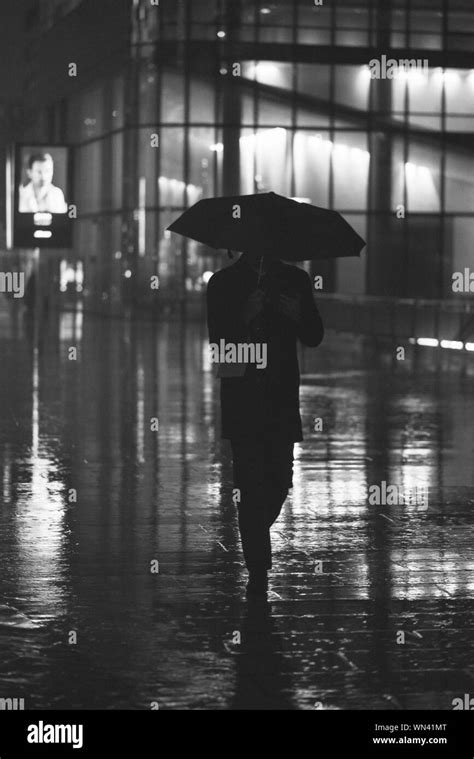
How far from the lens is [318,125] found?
51250mm

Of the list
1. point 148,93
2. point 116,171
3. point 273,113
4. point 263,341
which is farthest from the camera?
point 116,171

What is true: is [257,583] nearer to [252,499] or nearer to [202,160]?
[252,499]

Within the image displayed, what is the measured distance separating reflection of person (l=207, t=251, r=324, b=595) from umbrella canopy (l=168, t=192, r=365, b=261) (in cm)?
11

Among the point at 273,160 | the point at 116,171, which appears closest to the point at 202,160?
the point at 273,160

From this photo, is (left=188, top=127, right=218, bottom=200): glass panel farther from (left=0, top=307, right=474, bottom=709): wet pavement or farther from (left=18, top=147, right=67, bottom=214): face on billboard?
(left=0, top=307, right=474, bottom=709): wet pavement

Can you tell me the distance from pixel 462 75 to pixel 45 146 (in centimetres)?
2005

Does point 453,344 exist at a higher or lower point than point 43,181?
lower

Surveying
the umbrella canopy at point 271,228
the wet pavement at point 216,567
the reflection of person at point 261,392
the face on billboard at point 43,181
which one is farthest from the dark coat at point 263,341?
the face on billboard at point 43,181

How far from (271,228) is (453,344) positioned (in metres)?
23.6

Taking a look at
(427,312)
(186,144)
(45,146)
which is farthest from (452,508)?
(186,144)

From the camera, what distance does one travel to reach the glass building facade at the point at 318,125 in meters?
50.5

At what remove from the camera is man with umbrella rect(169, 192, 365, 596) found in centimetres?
834

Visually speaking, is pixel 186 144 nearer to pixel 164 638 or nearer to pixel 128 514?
pixel 128 514

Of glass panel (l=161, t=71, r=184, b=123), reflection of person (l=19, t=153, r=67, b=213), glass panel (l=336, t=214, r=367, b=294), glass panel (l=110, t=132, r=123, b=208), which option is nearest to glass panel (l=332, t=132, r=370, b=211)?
→ glass panel (l=336, t=214, r=367, b=294)
